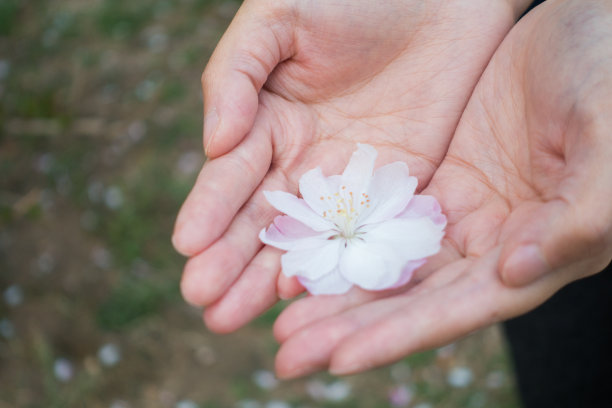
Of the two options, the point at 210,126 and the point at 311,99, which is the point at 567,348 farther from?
the point at 210,126

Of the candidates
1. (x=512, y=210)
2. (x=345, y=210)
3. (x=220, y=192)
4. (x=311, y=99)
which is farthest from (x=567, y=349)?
(x=220, y=192)

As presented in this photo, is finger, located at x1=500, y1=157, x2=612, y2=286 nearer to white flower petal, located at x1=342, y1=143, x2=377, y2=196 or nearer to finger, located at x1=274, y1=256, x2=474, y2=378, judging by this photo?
finger, located at x1=274, y1=256, x2=474, y2=378

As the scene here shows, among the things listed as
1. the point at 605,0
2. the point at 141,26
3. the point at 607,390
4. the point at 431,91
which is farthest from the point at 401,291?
the point at 141,26

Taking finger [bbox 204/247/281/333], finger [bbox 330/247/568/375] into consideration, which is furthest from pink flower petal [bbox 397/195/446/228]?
finger [bbox 204/247/281/333]

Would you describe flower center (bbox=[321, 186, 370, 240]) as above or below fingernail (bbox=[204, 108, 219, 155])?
below

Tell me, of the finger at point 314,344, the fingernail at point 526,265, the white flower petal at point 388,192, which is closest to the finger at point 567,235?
the fingernail at point 526,265

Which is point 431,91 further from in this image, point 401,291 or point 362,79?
point 401,291
